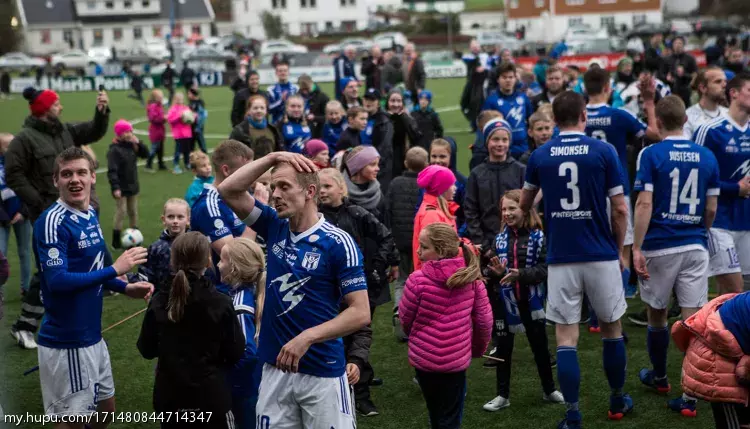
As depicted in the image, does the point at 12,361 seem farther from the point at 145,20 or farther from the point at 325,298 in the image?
the point at 145,20

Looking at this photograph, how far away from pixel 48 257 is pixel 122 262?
0.48 m

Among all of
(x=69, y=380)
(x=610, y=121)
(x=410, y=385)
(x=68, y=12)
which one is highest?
(x=68, y=12)

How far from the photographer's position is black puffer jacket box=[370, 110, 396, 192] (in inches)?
456

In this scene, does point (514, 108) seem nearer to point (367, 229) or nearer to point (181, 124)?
point (367, 229)

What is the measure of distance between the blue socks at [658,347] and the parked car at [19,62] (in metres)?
57.1

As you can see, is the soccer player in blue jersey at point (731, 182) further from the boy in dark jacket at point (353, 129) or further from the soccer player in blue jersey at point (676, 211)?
the boy in dark jacket at point (353, 129)

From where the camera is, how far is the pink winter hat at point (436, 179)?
7270mm

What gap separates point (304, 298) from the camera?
4473 millimetres

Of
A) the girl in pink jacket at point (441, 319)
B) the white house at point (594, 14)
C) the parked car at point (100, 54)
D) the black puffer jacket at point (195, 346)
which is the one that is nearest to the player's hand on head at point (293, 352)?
the black puffer jacket at point (195, 346)

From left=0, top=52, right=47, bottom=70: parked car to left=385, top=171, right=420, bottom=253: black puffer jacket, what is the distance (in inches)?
2150

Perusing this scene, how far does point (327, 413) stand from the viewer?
4.44m

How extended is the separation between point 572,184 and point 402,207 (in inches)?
106

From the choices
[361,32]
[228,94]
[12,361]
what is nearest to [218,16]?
[361,32]

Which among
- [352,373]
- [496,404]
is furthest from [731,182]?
[352,373]
